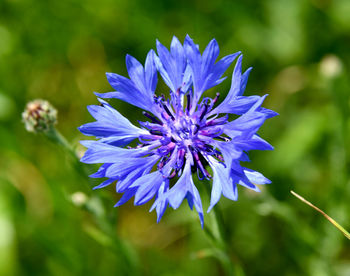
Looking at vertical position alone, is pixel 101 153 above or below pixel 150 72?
below

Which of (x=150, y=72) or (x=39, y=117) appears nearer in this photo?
(x=150, y=72)

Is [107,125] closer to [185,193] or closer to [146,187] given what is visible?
[146,187]

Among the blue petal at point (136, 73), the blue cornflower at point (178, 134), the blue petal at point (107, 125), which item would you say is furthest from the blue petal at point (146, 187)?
the blue petal at point (136, 73)

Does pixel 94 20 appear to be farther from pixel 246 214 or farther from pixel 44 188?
pixel 246 214

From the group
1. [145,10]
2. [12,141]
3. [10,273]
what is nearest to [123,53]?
[145,10]

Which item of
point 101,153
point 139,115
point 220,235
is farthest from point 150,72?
point 139,115

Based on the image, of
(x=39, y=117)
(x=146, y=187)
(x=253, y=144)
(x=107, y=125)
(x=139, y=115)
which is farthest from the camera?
(x=139, y=115)
